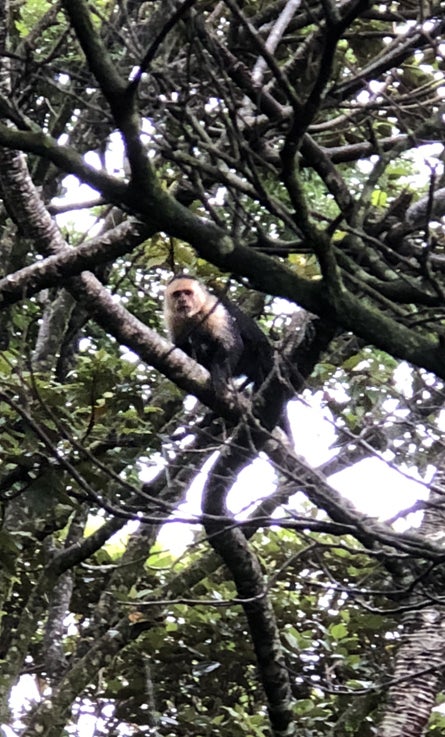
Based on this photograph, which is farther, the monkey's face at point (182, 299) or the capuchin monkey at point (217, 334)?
the monkey's face at point (182, 299)

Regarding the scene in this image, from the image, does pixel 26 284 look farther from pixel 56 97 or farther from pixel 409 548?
pixel 56 97

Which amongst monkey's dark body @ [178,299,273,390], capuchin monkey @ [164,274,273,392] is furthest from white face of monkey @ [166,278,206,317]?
monkey's dark body @ [178,299,273,390]

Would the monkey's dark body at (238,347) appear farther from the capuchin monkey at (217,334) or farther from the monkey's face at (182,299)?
the monkey's face at (182,299)

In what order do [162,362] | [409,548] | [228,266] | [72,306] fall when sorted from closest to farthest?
[228,266]
[409,548]
[162,362]
[72,306]

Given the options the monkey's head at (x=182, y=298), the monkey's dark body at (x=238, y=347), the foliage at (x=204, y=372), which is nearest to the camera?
the foliage at (x=204, y=372)

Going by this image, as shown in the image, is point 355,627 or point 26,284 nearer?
point 26,284

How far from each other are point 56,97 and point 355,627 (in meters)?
3.34

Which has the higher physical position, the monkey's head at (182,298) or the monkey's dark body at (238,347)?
the monkey's head at (182,298)

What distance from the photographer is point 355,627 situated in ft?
16.2

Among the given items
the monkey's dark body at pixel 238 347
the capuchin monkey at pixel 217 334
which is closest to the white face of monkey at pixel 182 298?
the capuchin monkey at pixel 217 334

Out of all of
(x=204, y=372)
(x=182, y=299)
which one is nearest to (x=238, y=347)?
(x=182, y=299)

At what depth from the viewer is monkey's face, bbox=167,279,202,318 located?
5898mm

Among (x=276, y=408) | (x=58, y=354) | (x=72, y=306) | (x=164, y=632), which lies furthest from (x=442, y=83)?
(x=164, y=632)

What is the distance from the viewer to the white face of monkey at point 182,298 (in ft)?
19.4
